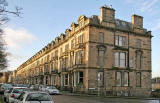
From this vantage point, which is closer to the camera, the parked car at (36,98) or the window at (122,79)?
the parked car at (36,98)

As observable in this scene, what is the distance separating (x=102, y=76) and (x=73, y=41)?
439 inches

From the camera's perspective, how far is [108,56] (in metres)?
42.9

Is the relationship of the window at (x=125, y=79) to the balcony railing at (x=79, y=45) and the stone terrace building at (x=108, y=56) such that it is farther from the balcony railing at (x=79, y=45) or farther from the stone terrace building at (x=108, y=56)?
the balcony railing at (x=79, y=45)

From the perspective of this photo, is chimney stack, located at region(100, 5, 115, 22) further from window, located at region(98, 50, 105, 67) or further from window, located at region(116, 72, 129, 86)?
window, located at region(116, 72, 129, 86)

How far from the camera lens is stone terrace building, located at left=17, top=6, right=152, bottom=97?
41219 millimetres

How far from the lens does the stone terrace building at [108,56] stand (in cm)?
4122

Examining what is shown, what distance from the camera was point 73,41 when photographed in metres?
48.5

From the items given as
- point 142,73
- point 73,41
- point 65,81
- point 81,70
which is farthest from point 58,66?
point 142,73

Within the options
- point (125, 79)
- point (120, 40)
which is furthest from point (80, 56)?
point (125, 79)

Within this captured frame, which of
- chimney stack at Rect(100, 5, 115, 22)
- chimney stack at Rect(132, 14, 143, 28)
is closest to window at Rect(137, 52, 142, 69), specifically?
chimney stack at Rect(132, 14, 143, 28)

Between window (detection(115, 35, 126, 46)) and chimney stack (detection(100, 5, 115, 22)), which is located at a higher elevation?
chimney stack (detection(100, 5, 115, 22))

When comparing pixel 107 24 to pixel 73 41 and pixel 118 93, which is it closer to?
pixel 73 41

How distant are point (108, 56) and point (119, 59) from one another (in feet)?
9.47

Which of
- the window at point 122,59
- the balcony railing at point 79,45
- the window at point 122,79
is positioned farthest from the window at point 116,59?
the balcony railing at point 79,45
